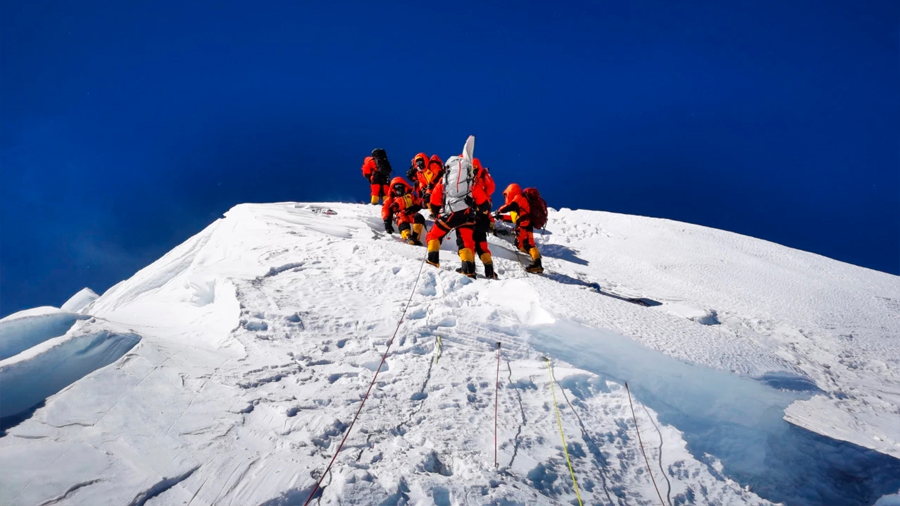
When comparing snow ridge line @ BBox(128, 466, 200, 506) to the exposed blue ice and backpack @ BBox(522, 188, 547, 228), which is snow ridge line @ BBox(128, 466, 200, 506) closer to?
the exposed blue ice

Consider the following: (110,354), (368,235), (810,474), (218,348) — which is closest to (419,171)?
(368,235)

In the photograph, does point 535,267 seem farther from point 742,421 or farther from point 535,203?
point 742,421

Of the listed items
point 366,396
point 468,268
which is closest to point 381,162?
point 468,268

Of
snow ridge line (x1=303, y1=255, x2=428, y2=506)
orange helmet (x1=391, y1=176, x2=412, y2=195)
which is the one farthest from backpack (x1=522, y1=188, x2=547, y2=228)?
snow ridge line (x1=303, y1=255, x2=428, y2=506)

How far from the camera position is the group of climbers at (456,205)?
690 centimetres

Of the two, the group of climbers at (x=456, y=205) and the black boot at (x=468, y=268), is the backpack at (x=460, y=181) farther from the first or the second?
the black boot at (x=468, y=268)

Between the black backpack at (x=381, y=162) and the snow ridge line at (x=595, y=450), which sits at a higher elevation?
the black backpack at (x=381, y=162)

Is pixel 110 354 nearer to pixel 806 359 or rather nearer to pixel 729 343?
pixel 729 343

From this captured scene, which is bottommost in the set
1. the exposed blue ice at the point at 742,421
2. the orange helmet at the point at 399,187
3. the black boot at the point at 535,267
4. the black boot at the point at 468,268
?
the exposed blue ice at the point at 742,421

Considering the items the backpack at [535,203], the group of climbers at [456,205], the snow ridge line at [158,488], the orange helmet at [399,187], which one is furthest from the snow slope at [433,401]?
the backpack at [535,203]

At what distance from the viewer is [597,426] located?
3221mm

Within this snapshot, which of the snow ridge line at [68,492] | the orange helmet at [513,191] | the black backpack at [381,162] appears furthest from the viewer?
the black backpack at [381,162]

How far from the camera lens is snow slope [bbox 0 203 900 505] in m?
2.28

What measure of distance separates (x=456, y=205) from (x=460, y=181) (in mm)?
382
